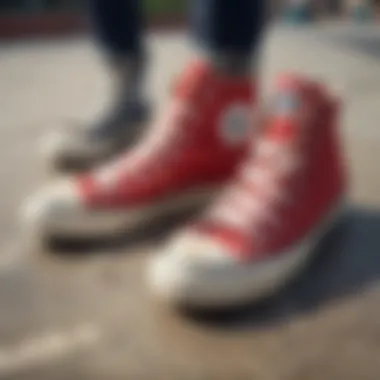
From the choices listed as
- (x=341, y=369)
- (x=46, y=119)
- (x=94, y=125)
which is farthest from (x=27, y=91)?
(x=341, y=369)

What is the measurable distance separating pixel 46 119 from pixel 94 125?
0.39m

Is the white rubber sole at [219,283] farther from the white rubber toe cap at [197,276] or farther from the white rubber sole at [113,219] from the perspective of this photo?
the white rubber sole at [113,219]

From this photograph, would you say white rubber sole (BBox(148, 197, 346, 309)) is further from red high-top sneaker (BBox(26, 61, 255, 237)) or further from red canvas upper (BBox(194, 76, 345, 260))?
red high-top sneaker (BBox(26, 61, 255, 237))

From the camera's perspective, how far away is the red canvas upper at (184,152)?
78cm

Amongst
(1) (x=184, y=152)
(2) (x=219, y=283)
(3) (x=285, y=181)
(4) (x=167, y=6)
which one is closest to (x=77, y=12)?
(4) (x=167, y=6)

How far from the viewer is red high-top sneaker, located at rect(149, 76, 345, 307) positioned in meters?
0.62

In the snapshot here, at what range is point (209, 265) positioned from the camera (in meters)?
0.62

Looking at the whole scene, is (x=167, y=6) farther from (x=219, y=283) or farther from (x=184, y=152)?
(x=219, y=283)

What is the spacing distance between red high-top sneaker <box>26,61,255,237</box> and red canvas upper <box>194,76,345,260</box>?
0.17 ft

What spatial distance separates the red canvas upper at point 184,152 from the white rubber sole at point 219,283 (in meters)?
0.15

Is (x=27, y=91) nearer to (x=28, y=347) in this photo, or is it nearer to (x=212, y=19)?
(x=212, y=19)

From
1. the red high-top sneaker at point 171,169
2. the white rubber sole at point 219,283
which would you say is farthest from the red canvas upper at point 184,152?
the white rubber sole at point 219,283

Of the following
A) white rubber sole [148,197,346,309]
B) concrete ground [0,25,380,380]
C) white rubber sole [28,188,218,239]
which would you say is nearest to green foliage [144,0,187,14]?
concrete ground [0,25,380,380]

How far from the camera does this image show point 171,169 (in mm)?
812
